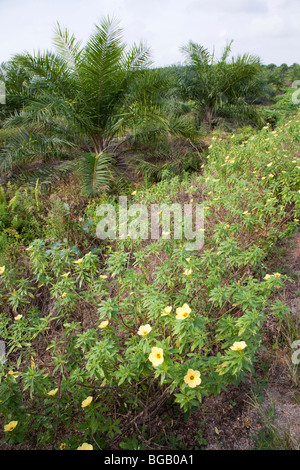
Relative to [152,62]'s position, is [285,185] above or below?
below

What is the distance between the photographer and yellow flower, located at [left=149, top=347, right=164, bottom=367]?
1.28 meters

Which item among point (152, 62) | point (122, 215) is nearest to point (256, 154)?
point (122, 215)

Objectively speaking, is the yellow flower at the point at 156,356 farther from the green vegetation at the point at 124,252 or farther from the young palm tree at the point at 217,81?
the young palm tree at the point at 217,81

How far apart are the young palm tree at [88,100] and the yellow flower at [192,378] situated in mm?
3414

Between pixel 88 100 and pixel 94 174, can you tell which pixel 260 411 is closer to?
pixel 94 174

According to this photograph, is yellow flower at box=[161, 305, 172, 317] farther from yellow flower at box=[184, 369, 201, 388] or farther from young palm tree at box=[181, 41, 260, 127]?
young palm tree at box=[181, 41, 260, 127]

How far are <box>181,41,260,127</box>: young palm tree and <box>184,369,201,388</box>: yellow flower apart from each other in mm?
7940

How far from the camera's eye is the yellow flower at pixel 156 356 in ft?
4.21

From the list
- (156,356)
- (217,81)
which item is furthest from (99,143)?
(156,356)

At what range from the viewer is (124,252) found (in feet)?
9.14

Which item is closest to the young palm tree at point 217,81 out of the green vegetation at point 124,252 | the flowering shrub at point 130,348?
the green vegetation at point 124,252

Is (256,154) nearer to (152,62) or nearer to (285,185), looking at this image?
(285,185)
